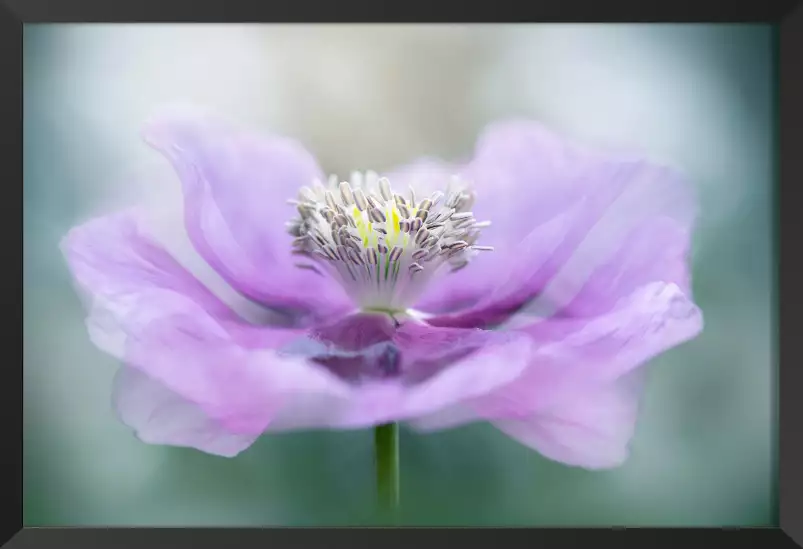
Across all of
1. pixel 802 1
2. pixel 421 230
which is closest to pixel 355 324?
pixel 421 230

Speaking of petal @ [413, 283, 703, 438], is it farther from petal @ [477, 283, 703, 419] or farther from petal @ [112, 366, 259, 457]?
petal @ [112, 366, 259, 457]

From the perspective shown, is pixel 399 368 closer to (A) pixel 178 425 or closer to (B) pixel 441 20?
(A) pixel 178 425

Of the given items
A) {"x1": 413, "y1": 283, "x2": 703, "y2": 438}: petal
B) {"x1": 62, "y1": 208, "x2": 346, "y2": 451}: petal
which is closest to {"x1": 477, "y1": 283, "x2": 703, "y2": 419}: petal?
{"x1": 413, "y1": 283, "x2": 703, "y2": 438}: petal

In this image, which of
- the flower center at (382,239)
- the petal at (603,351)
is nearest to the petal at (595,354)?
the petal at (603,351)

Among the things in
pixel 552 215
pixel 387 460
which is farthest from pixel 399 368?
pixel 552 215

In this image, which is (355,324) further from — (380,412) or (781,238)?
(781,238)

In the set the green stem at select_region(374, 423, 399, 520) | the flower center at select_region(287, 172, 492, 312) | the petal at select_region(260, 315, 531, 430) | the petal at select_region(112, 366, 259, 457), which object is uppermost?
the flower center at select_region(287, 172, 492, 312)
